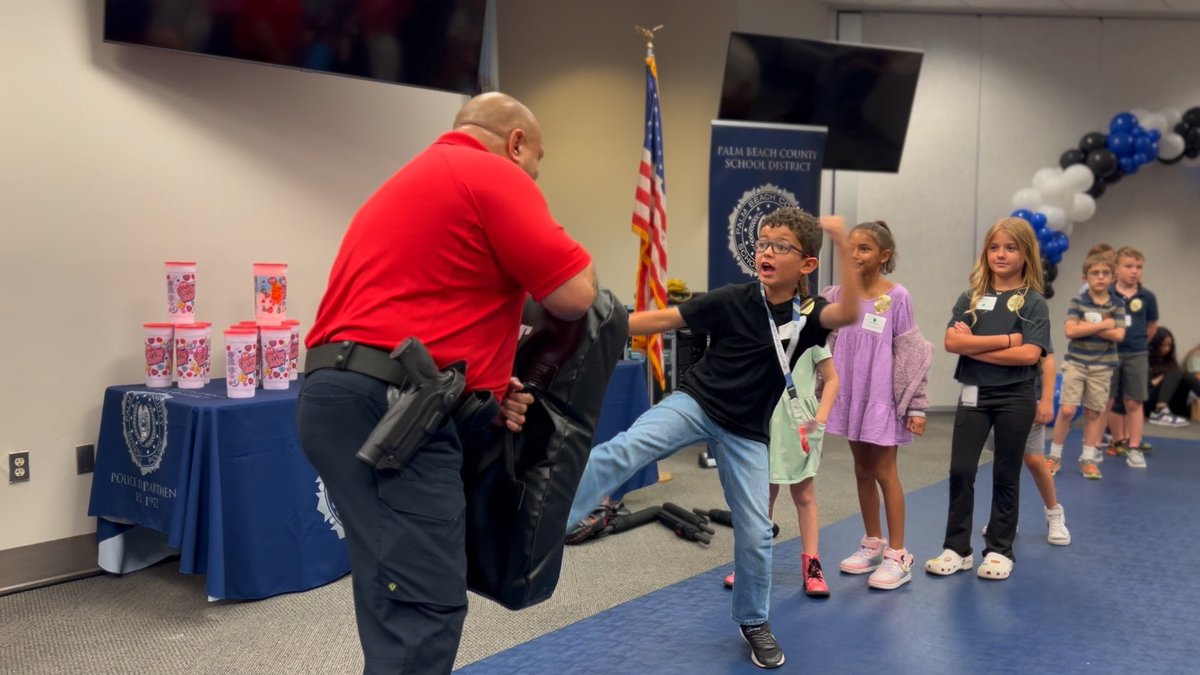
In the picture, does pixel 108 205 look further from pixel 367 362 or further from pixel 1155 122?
pixel 1155 122

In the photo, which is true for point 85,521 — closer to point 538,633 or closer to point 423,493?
point 538,633

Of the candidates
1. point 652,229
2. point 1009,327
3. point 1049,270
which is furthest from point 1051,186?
point 1009,327

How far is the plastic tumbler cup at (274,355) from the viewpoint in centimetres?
377

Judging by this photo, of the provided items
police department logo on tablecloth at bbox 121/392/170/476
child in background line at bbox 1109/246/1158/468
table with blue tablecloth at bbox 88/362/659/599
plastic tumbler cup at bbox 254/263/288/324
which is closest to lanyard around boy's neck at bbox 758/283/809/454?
table with blue tablecloth at bbox 88/362/659/599

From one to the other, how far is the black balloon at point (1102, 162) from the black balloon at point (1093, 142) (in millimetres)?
44

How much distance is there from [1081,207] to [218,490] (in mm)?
7033

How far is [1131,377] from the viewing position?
6180mm

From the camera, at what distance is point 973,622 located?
327 centimetres

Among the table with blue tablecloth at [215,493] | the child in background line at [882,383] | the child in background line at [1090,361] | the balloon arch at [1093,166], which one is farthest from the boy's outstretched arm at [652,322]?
the balloon arch at [1093,166]

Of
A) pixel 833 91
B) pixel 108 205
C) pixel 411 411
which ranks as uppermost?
pixel 833 91

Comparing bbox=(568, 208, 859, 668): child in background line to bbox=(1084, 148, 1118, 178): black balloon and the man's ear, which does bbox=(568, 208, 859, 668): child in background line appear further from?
bbox=(1084, 148, 1118, 178): black balloon

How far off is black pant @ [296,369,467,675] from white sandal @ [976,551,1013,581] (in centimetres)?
267

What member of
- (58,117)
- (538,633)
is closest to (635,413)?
(538,633)

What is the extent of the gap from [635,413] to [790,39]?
3152 mm
